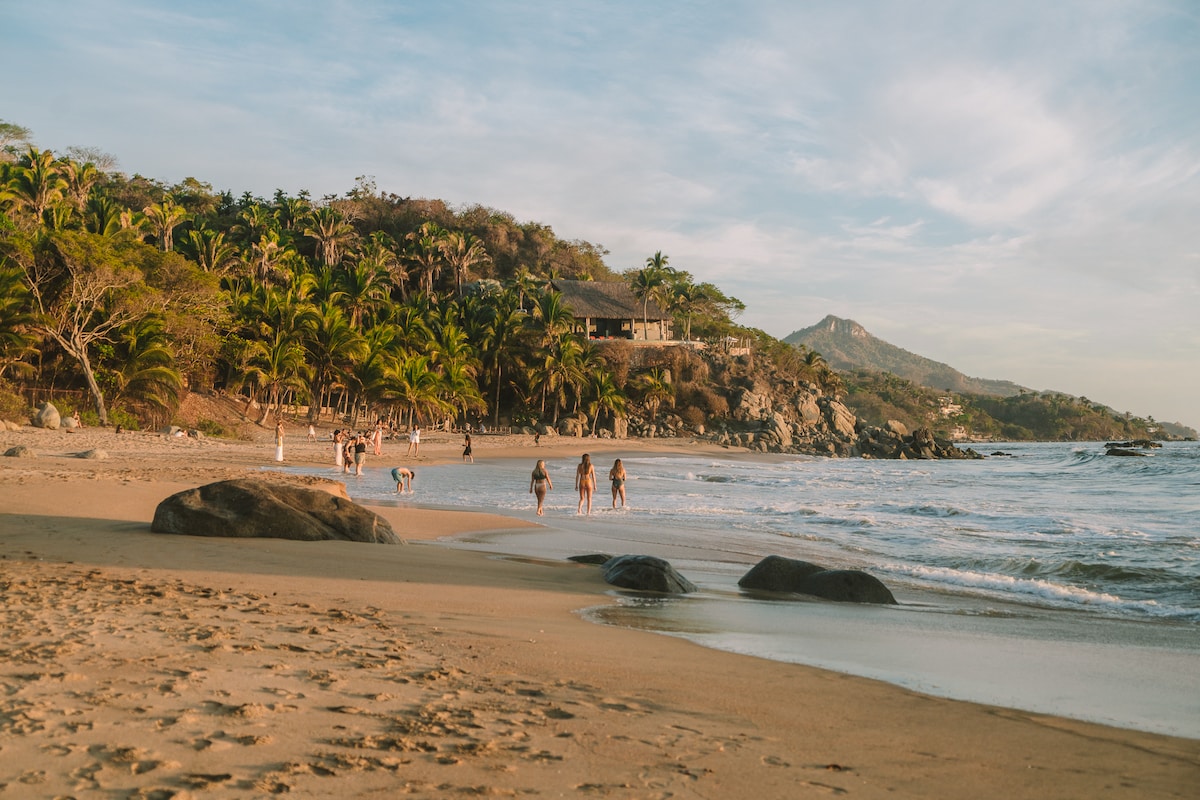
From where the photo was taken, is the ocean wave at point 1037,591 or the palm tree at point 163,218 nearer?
the ocean wave at point 1037,591

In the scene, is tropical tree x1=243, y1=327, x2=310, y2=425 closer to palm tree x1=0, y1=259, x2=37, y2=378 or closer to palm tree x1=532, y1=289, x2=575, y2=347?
palm tree x1=0, y1=259, x2=37, y2=378

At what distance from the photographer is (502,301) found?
63562 mm

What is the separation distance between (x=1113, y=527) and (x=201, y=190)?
82534 mm

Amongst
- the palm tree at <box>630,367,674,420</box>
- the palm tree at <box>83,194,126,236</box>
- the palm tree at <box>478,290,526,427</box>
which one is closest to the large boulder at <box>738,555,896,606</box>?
the palm tree at <box>83,194,126,236</box>

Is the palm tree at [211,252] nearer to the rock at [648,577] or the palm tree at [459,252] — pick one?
the palm tree at [459,252]

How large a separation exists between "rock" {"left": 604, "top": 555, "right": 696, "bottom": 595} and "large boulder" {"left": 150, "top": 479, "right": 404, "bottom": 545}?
3.20m

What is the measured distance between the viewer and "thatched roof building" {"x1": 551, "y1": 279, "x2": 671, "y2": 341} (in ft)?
236

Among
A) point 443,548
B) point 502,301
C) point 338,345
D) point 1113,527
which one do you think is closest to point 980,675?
point 443,548

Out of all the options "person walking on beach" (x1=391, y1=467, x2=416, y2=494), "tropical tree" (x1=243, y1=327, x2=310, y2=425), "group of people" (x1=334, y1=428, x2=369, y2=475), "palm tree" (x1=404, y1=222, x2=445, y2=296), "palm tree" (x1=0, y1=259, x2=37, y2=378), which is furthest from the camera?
"palm tree" (x1=404, y1=222, x2=445, y2=296)

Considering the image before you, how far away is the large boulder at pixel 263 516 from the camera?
9836 mm

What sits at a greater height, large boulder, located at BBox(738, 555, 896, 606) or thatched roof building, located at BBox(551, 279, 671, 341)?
thatched roof building, located at BBox(551, 279, 671, 341)

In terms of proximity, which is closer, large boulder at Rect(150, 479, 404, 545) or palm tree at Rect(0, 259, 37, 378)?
large boulder at Rect(150, 479, 404, 545)

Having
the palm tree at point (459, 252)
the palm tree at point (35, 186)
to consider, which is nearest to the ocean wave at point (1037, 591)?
the palm tree at point (35, 186)

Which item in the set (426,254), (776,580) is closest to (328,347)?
(426,254)
